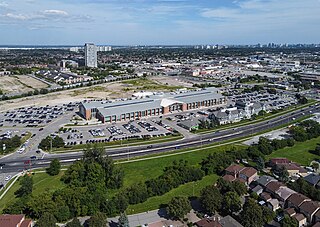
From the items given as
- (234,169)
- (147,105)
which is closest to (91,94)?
(147,105)

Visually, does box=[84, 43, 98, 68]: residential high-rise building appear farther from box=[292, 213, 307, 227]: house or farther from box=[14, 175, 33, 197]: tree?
box=[292, 213, 307, 227]: house

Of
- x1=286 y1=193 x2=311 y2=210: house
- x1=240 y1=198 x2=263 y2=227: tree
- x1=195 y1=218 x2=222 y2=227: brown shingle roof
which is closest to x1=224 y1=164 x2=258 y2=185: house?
x1=286 y1=193 x2=311 y2=210: house

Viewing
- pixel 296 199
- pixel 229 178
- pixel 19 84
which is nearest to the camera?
pixel 296 199

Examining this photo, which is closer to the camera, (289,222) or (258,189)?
(289,222)

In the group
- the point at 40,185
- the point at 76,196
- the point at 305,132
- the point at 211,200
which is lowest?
the point at 40,185

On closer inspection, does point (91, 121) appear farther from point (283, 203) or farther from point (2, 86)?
point (2, 86)

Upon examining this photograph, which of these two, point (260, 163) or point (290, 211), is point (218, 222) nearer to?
point (290, 211)

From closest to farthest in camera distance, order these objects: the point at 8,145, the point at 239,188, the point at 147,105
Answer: the point at 239,188 → the point at 8,145 → the point at 147,105
